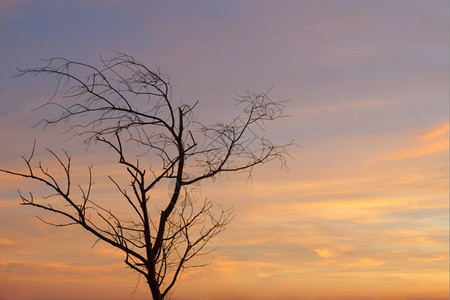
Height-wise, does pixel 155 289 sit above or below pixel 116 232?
below

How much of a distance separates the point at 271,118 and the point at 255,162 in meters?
0.61

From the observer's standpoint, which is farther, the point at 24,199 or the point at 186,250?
the point at 186,250

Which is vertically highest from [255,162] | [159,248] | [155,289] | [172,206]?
[255,162]

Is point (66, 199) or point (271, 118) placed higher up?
point (271, 118)

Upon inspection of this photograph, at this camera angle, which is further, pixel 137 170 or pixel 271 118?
pixel 271 118

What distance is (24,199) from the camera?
777cm

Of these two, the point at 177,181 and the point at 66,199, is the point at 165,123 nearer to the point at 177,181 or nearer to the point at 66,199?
the point at 177,181

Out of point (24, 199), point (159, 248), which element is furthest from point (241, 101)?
point (24, 199)

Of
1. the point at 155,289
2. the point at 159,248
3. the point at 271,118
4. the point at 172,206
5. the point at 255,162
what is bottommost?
the point at 155,289

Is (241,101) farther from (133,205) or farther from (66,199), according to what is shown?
(66,199)

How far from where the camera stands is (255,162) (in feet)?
27.6

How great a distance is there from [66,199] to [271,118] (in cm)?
278

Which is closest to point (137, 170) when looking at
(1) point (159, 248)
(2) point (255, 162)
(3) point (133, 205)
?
(3) point (133, 205)

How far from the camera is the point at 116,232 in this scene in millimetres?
7996
